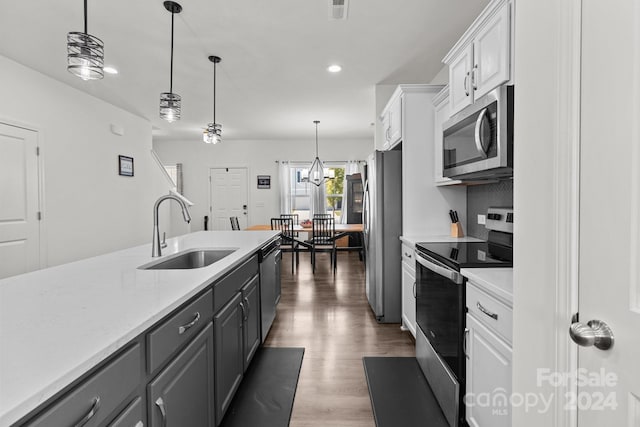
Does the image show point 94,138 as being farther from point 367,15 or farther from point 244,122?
point 367,15

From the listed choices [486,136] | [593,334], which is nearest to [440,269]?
[486,136]

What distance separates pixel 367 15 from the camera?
8.89 feet

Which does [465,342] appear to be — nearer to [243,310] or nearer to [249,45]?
[243,310]

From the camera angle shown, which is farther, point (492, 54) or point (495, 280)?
point (492, 54)

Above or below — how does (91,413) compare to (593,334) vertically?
below

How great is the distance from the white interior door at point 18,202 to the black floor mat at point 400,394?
3.87 meters

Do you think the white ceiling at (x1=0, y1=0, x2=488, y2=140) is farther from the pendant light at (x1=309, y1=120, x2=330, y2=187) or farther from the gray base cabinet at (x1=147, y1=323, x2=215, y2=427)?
the gray base cabinet at (x1=147, y1=323, x2=215, y2=427)

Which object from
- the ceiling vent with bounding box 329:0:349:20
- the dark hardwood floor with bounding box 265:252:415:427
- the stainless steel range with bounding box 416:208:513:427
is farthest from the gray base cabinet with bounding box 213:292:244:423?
the ceiling vent with bounding box 329:0:349:20

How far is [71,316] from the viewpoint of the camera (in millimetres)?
960

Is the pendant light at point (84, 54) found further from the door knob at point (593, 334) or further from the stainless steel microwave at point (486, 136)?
the door knob at point (593, 334)

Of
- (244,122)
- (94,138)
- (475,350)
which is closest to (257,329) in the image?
(475,350)

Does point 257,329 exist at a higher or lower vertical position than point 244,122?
lower

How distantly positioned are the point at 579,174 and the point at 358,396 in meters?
1.76

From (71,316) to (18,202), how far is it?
3.79 m
